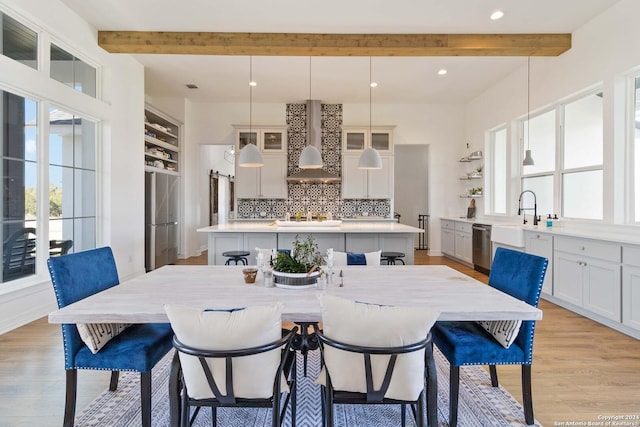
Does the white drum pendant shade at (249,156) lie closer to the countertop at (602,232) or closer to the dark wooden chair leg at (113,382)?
the dark wooden chair leg at (113,382)

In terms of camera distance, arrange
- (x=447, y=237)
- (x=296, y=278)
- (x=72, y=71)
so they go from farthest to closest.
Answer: (x=447, y=237), (x=72, y=71), (x=296, y=278)

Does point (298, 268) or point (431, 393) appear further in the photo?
point (298, 268)

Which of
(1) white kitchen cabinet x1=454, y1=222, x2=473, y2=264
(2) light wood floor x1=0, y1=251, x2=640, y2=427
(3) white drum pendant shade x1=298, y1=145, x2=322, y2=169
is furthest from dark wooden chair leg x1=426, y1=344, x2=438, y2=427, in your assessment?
(1) white kitchen cabinet x1=454, y1=222, x2=473, y2=264

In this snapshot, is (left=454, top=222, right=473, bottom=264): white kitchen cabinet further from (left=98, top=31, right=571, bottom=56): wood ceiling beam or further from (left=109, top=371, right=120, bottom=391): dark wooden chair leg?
(left=109, top=371, right=120, bottom=391): dark wooden chair leg

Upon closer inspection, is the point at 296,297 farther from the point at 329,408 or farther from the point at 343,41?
the point at 343,41

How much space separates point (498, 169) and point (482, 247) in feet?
5.46

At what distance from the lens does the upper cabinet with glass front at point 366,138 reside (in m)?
7.08

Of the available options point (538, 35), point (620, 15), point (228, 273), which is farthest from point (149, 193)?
point (620, 15)

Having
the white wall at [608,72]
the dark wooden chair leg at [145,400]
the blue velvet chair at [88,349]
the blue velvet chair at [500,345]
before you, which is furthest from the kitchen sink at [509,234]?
the dark wooden chair leg at [145,400]

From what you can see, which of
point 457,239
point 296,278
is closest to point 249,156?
point 296,278

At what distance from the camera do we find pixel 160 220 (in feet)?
20.0

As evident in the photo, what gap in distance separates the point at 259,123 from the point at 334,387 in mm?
6616

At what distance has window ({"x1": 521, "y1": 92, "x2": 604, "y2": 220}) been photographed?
4.05 metres

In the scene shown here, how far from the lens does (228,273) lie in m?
2.40
